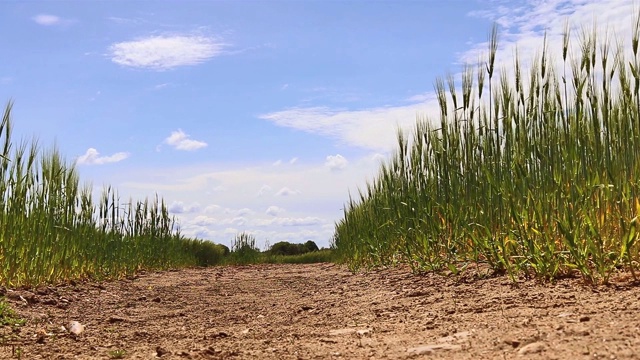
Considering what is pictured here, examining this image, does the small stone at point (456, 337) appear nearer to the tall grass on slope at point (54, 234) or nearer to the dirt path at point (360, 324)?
the dirt path at point (360, 324)

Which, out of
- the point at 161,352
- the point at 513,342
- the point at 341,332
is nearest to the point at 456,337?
the point at 513,342

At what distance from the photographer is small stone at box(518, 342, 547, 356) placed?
70.6 inches

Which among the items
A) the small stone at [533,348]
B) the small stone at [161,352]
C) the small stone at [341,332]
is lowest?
the small stone at [161,352]

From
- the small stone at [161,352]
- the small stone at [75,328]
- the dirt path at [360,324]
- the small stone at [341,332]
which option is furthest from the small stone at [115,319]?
the small stone at [341,332]

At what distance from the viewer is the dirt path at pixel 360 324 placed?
194 centimetres

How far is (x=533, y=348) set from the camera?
5.94 feet

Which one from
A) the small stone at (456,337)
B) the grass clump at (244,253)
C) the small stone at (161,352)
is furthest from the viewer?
the grass clump at (244,253)

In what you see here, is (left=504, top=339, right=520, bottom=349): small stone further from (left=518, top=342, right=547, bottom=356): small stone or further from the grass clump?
the grass clump

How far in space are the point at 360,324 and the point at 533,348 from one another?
3.64 feet

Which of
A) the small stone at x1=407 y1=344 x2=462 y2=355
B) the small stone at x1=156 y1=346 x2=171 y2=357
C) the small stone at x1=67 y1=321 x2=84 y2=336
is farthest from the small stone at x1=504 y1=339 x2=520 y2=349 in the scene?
the small stone at x1=67 y1=321 x2=84 y2=336

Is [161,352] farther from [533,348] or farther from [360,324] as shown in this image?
[533,348]

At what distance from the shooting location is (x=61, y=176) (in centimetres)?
590

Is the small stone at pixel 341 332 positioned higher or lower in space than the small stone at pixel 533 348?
lower

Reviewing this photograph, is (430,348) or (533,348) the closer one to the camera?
(533,348)
